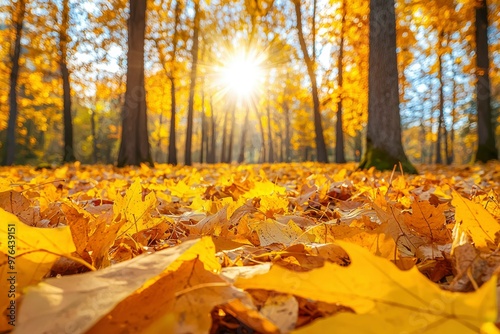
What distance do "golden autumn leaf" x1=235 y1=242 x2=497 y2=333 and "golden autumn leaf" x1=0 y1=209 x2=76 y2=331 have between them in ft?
1.20

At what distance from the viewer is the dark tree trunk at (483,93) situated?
9.90m

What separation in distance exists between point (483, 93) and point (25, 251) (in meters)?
12.1

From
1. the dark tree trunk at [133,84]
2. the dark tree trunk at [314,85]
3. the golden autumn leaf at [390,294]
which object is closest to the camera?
the golden autumn leaf at [390,294]

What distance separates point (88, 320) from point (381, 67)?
233 inches

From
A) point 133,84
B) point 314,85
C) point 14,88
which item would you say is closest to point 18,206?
point 133,84

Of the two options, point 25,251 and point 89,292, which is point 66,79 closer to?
point 25,251

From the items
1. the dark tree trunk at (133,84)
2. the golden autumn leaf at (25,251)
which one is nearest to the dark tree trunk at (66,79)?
the dark tree trunk at (133,84)

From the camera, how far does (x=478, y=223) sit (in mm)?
815

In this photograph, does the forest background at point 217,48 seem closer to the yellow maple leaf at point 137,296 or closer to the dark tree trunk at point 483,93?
the dark tree trunk at point 483,93

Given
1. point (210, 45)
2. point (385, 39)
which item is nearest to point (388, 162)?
point (385, 39)

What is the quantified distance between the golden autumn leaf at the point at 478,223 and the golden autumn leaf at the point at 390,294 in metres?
0.43

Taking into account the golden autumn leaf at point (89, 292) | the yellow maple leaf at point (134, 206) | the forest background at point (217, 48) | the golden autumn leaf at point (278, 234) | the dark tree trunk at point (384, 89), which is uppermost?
the forest background at point (217, 48)

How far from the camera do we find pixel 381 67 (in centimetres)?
561

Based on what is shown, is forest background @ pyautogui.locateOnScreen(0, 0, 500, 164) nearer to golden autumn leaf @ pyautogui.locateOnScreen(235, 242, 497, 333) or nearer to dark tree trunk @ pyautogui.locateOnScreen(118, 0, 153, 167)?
dark tree trunk @ pyautogui.locateOnScreen(118, 0, 153, 167)
